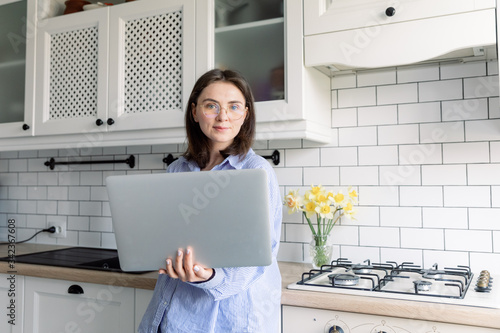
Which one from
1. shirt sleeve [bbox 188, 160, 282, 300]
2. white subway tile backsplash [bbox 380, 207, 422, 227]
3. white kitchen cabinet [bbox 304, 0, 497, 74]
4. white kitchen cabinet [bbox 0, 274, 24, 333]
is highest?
white kitchen cabinet [bbox 304, 0, 497, 74]

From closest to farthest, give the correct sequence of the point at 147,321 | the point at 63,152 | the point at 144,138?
the point at 147,321, the point at 144,138, the point at 63,152

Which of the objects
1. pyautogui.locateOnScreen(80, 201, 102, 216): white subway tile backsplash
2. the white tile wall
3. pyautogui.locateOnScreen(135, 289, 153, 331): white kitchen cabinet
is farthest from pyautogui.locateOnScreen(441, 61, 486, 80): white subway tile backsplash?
pyautogui.locateOnScreen(80, 201, 102, 216): white subway tile backsplash

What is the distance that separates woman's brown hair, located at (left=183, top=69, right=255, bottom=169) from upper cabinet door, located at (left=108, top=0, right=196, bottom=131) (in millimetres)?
480

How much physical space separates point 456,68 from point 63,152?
2031 millimetres

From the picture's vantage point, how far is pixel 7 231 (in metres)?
2.84

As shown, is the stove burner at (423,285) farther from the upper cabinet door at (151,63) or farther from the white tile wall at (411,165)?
the upper cabinet door at (151,63)

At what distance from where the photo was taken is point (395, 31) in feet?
5.28

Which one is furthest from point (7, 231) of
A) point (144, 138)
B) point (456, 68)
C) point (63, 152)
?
point (456, 68)

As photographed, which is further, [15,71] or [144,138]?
[15,71]

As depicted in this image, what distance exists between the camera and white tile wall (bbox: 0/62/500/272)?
179 centimetres

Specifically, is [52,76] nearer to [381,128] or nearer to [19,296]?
[19,296]

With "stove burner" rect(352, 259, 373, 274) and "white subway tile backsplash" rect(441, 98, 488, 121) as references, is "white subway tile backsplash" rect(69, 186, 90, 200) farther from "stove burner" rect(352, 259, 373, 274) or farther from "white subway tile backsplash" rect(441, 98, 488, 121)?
"white subway tile backsplash" rect(441, 98, 488, 121)

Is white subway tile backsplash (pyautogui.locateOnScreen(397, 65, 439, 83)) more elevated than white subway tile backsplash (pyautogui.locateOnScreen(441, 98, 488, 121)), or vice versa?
white subway tile backsplash (pyautogui.locateOnScreen(397, 65, 439, 83))

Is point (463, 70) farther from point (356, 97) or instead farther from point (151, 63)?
point (151, 63)
